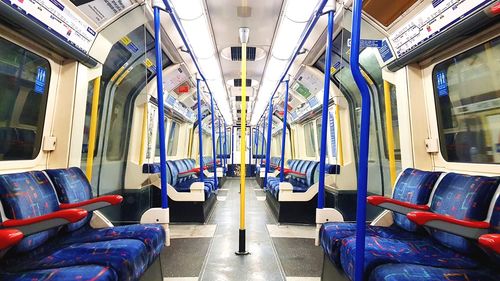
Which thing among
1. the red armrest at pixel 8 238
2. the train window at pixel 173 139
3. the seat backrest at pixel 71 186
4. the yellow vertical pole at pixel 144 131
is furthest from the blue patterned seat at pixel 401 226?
the train window at pixel 173 139

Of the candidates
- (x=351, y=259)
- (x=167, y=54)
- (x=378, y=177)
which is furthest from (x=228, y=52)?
(x=351, y=259)

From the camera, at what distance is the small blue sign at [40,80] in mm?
2461

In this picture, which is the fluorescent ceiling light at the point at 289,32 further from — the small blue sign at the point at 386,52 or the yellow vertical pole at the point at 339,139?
the yellow vertical pole at the point at 339,139

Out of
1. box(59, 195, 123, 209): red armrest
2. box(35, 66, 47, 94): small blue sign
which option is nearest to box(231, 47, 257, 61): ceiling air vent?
box(35, 66, 47, 94): small blue sign

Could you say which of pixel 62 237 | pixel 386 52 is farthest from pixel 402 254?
pixel 62 237

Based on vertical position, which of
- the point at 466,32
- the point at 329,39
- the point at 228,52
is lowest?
the point at 466,32

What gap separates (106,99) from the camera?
13.3 feet

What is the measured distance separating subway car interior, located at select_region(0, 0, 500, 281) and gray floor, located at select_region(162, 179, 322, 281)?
0.09 feet

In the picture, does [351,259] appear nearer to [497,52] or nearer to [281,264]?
[281,264]

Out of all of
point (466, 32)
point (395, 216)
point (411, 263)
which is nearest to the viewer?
point (411, 263)

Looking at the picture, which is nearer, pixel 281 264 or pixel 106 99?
pixel 281 264

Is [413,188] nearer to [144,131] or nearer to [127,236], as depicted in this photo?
[127,236]

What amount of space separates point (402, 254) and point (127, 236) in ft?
6.81

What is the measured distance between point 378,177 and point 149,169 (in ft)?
12.7
